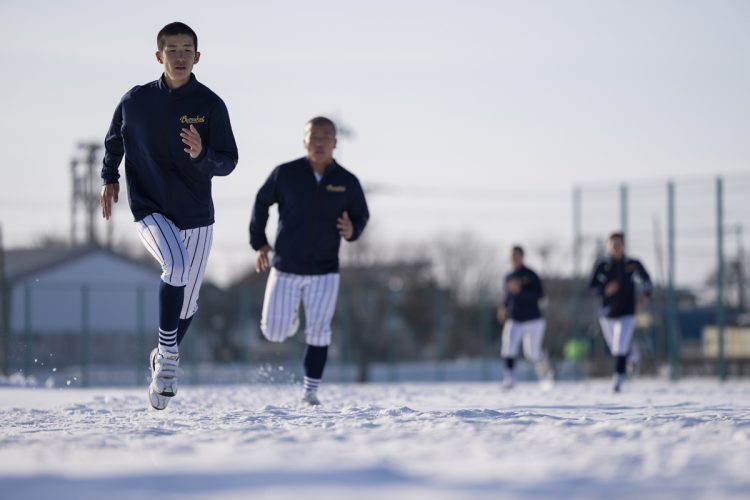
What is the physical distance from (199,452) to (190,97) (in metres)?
2.91

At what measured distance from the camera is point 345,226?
26.9ft

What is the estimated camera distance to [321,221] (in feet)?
27.0

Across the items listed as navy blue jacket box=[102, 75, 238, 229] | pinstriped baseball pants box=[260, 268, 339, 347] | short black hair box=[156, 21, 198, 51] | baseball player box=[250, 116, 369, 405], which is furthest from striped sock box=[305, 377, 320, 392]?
short black hair box=[156, 21, 198, 51]

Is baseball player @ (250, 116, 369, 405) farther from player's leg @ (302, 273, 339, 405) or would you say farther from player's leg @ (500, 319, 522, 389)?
player's leg @ (500, 319, 522, 389)

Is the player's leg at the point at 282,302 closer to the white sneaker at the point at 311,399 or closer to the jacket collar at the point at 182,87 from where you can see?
the white sneaker at the point at 311,399

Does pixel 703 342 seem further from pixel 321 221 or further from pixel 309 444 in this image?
pixel 309 444

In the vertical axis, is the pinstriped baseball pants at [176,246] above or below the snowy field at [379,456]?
above

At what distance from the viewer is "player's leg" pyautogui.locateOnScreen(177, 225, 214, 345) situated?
23.1 feet

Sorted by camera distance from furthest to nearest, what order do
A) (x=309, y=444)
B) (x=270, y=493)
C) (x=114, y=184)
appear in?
(x=114, y=184)
(x=309, y=444)
(x=270, y=493)

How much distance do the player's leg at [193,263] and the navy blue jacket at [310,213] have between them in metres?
1.05

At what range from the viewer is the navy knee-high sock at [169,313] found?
268 inches

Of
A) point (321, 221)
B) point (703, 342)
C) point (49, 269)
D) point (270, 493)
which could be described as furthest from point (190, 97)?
point (49, 269)

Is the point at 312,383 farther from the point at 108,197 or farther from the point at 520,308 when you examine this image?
the point at 520,308

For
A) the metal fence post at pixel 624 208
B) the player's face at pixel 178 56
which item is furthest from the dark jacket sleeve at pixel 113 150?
the metal fence post at pixel 624 208
